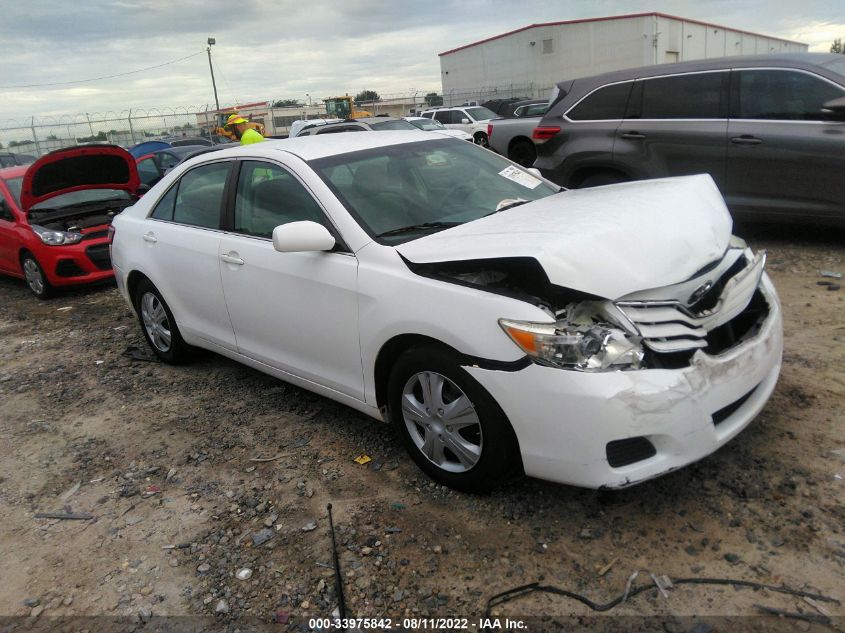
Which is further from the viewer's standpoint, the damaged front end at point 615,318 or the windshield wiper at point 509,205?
the windshield wiper at point 509,205

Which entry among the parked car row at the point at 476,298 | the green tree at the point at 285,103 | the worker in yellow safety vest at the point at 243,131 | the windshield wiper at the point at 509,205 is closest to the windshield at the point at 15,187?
the worker in yellow safety vest at the point at 243,131

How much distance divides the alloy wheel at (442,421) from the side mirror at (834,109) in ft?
15.9

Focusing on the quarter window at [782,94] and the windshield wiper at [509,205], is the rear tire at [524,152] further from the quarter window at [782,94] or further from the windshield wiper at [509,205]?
the windshield wiper at [509,205]

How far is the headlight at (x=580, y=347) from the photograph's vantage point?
2512 millimetres

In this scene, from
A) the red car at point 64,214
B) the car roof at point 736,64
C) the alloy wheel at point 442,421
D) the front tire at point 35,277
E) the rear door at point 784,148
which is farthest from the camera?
the front tire at point 35,277

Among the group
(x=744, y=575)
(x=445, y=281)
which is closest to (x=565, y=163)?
(x=445, y=281)

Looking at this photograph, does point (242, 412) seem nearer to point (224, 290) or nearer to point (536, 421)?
point (224, 290)

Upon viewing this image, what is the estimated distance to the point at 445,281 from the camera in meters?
2.88

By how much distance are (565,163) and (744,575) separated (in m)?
5.67

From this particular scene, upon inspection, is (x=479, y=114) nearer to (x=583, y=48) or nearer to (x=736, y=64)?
(x=736, y=64)

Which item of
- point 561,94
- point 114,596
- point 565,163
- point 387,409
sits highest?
point 561,94

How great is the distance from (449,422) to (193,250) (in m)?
2.36

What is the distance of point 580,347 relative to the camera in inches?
99.2

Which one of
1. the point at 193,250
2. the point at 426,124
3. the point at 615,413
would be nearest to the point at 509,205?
the point at 615,413
